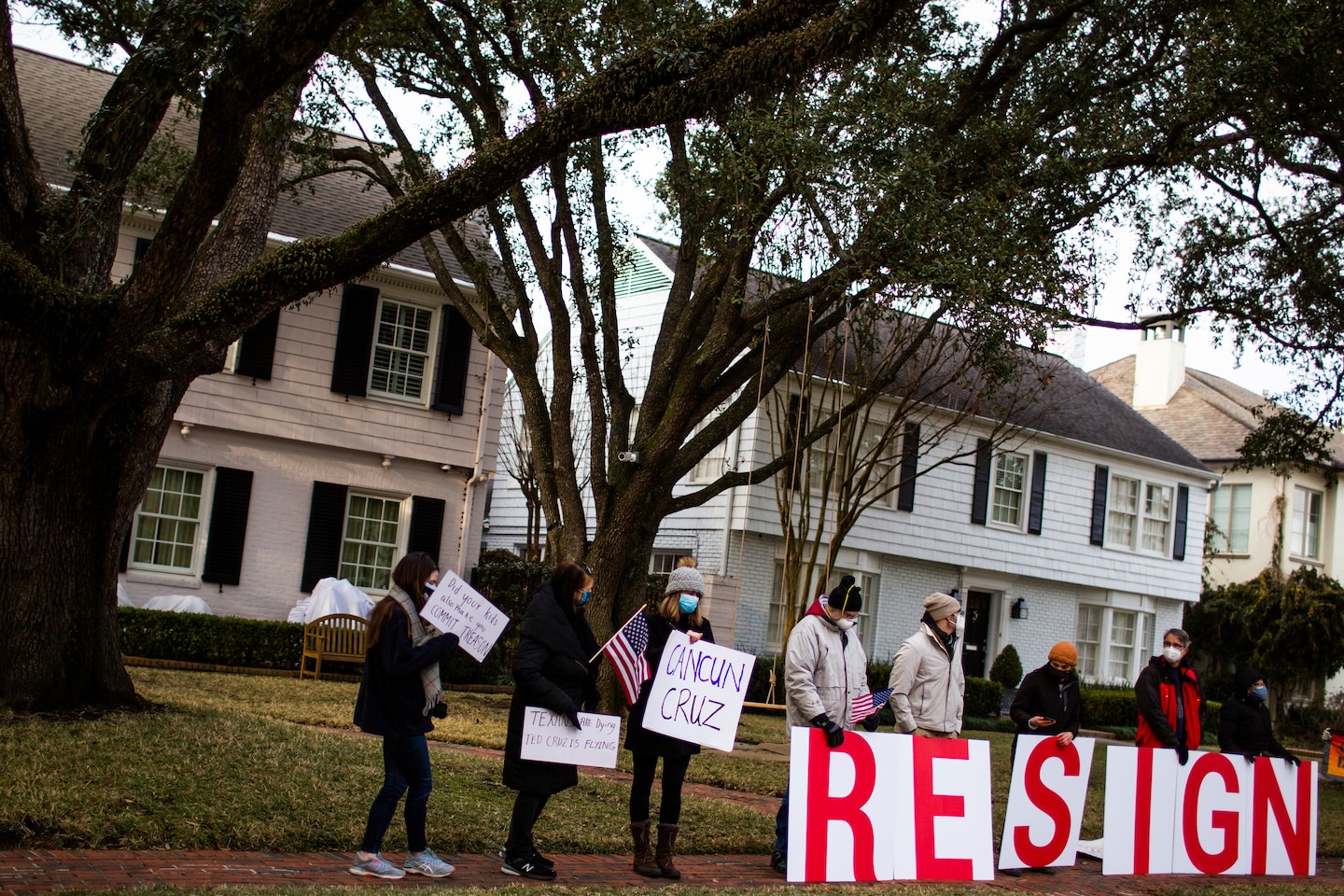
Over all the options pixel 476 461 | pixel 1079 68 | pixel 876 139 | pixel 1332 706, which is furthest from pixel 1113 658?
pixel 876 139

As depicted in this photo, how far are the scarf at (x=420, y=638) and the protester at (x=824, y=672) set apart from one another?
2.15 metres

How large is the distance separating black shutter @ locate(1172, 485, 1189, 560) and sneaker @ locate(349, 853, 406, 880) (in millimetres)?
26736

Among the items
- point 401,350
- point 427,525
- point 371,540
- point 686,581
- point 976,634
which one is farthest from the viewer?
point 976,634

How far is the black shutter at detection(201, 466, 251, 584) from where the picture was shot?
1859 cm

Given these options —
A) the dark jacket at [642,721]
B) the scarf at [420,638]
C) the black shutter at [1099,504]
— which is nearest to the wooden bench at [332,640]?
the dark jacket at [642,721]

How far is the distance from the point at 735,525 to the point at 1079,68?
35.3 ft

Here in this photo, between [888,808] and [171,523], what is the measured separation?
1400cm

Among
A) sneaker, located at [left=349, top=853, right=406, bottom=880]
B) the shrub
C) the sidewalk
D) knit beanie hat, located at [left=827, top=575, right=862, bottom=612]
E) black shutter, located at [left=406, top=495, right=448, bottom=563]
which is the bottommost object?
the sidewalk

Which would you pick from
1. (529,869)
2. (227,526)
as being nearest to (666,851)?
(529,869)

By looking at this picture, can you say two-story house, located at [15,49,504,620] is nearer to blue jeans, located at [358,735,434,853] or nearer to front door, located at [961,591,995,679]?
front door, located at [961,591,995,679]

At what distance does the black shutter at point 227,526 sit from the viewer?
732 inches

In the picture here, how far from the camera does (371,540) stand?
797 inches

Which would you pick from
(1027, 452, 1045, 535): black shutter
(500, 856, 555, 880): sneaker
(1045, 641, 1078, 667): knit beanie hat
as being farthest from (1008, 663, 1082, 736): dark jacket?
(1027, 452, 1045, 535): black shutter

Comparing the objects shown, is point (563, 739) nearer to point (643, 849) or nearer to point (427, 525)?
point (643, 849)
